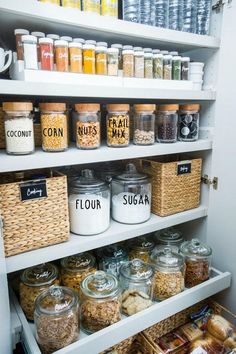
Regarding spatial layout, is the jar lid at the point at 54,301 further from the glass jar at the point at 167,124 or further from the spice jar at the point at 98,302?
the glass jar at the point at 167,124

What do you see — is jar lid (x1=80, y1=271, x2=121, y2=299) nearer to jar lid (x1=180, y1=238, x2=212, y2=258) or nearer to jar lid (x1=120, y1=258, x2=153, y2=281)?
jar lid (x1=120, y1=258, x2=153, y2=281)

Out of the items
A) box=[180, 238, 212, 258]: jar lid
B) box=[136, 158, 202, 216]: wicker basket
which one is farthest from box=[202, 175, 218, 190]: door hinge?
box=[180, 238, 212, 258]: jar lid

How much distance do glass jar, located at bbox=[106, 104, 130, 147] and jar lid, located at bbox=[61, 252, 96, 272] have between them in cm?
48

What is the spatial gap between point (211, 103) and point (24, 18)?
2.80 feet

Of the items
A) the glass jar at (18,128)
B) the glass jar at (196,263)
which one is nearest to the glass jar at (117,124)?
the glass jar at (18,128)

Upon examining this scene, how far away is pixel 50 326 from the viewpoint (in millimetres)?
872

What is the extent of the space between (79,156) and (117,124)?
0.20 metres

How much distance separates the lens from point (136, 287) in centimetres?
109

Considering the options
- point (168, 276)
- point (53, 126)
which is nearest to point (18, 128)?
point (53, 126)

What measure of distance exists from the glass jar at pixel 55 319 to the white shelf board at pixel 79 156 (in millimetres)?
421

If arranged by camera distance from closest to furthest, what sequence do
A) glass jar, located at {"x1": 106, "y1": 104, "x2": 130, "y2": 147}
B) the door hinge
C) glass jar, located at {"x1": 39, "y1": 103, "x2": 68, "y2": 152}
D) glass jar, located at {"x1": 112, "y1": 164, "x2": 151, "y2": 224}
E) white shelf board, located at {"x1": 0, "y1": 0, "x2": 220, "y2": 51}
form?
1. white shelf board, located at {"x1": 0, "y1": 0, "x2": 220, "y2": 51}
2. glass jar, located at {"x1": 39, "y1": 103, "x2": 68, "y2": 152}
3. glass jar, located at {"x1": 106, "y1": 104, "x2": 130, "y2": 147}
4. glass jar, located at {"x1": 112, "y1": 164, "x2": 151, "y2": 224}
5. the door hinge

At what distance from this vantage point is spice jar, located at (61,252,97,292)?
109 centimetres

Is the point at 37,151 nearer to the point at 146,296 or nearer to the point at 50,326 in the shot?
the point at 50,326

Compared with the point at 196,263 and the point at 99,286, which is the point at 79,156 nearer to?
the point at 99,286
